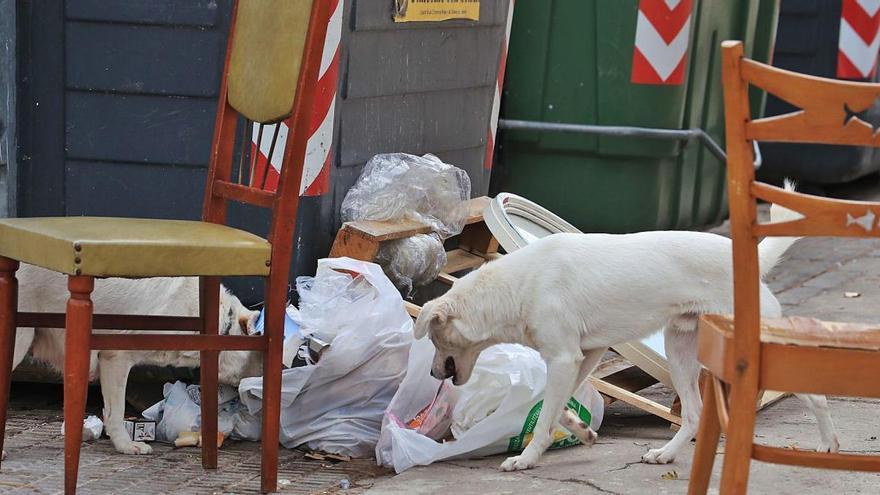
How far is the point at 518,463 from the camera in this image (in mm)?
3646

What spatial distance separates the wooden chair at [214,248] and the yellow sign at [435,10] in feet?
3.71

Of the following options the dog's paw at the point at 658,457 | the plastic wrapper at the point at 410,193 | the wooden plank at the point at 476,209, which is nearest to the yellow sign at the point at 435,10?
the plastic wrapper at the point at 410,193

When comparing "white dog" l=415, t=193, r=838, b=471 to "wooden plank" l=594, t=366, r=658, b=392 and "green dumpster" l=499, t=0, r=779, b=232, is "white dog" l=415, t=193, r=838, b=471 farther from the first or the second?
"green dumpster" l=499, t=0, r=779, b=232

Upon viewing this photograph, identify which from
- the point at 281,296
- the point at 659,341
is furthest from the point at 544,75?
the point at 281,296

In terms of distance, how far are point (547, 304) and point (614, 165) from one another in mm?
3074

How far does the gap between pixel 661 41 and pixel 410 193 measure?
7.98 feet

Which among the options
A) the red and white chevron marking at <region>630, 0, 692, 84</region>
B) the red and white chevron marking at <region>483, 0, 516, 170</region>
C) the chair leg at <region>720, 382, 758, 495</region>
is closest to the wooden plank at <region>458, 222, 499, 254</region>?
the red and white chevron marking at <region>483, 0, 516, 170</region>

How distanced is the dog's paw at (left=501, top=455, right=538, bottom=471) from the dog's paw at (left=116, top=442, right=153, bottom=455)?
114 cm

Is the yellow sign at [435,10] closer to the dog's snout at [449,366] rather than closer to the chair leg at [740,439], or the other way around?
the dog's snout at [449,366]

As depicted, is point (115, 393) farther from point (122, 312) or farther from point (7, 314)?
point (7, 314)

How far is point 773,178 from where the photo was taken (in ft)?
28.7

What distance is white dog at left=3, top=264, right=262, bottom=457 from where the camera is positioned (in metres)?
3.97

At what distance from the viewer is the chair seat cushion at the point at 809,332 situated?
2355 mm

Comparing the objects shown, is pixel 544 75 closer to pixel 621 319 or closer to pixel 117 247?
pixel 621 319
